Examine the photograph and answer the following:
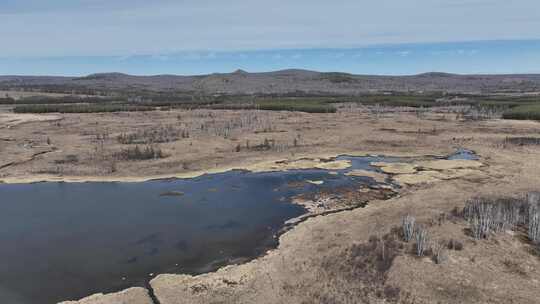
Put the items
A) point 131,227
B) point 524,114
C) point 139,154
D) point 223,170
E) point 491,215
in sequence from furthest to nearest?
point 524,114 → point 139,154 → point 223,170 → point 131,227 → point 491,215

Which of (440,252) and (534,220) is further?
(534,220)

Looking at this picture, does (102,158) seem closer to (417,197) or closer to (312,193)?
(312,193)

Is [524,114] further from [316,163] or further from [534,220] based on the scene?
[534,220]

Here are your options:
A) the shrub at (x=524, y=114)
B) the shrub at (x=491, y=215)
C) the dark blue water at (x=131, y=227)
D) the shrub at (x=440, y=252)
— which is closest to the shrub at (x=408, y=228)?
the shrub at (x=440, y=252)

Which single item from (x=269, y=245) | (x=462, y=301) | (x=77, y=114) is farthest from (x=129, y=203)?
(x=77, y=114)

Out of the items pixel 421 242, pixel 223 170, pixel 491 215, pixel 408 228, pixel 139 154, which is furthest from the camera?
pixel 139 154

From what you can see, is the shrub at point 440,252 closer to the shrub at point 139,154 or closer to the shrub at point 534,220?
the shrub at point 534,220

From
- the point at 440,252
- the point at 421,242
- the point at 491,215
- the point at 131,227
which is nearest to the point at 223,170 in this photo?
the point at 131,227
